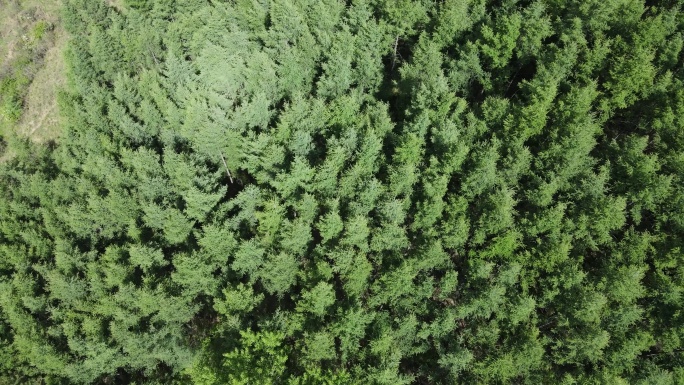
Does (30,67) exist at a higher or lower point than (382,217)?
lower

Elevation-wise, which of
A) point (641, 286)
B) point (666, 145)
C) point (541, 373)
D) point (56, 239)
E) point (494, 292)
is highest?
point (666, 145)

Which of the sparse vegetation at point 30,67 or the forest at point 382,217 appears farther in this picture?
the sparse vegetation at point 30,67

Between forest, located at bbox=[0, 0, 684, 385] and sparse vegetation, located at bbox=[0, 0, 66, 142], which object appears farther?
sparse vegetation, located at bbox=[0, 0, 66, 142]

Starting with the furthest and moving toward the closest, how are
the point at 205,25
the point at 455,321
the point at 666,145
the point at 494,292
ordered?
the point at 205,25 < the point at 666,145 < the point at 455,321 < the point at 494,292

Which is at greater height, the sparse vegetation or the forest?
the forest

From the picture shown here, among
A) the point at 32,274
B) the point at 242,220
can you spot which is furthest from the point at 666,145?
the point at 32,274

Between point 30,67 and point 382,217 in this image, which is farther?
point 30,67

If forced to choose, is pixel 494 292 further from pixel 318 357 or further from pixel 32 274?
pixel 32 274

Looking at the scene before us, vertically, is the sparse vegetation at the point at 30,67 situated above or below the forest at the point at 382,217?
below
